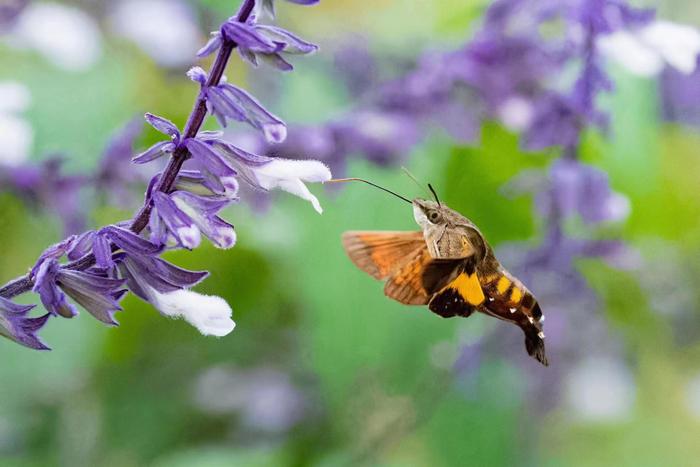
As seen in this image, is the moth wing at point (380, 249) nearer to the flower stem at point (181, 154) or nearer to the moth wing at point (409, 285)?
the moth wing at point (409, 285)

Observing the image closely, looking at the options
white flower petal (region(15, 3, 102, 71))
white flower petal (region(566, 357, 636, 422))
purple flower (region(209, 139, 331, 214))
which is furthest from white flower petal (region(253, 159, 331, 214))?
white flower petal (region(566, 357, 636, 422))

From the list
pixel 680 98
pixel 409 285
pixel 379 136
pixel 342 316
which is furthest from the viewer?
pixel 680 98

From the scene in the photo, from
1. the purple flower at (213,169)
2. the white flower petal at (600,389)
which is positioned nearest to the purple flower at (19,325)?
the purple flower at (213,169)

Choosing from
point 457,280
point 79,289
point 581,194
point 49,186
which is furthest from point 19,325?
point 581,194

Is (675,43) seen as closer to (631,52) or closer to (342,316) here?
(631,52)

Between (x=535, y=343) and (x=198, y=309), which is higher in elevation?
(x=535, y=343)

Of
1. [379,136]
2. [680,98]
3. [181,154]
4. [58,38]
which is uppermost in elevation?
[680,98]
